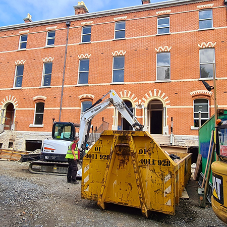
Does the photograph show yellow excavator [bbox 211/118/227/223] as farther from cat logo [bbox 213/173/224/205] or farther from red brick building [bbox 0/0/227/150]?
red brick building [bbox 0/0/227/150]

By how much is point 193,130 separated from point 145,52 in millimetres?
7454

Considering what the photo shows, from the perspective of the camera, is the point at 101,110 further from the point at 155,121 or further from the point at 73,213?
the point at 155,121

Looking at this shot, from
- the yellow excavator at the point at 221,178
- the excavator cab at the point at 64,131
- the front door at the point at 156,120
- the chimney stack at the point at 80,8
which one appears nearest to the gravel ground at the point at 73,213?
the yellow excavator at the point at 221,178

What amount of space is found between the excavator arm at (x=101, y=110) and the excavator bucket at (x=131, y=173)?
Answer: 2.16 m

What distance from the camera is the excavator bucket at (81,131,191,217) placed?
14.0ft

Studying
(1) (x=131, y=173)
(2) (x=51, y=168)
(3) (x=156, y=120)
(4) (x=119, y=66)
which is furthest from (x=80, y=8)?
(1) (x=131, y=173)

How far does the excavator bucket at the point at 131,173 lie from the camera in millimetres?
4273

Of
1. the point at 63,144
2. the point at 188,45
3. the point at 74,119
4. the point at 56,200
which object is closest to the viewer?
the point at 56,200

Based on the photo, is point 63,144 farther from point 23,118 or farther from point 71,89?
point 23,118

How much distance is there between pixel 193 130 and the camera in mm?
14547

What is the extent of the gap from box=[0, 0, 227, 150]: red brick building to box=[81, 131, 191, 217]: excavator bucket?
10.7 meters

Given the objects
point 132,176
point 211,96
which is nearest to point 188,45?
point 211,96

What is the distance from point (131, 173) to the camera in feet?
15.2

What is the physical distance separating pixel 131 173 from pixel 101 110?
12.7ft
